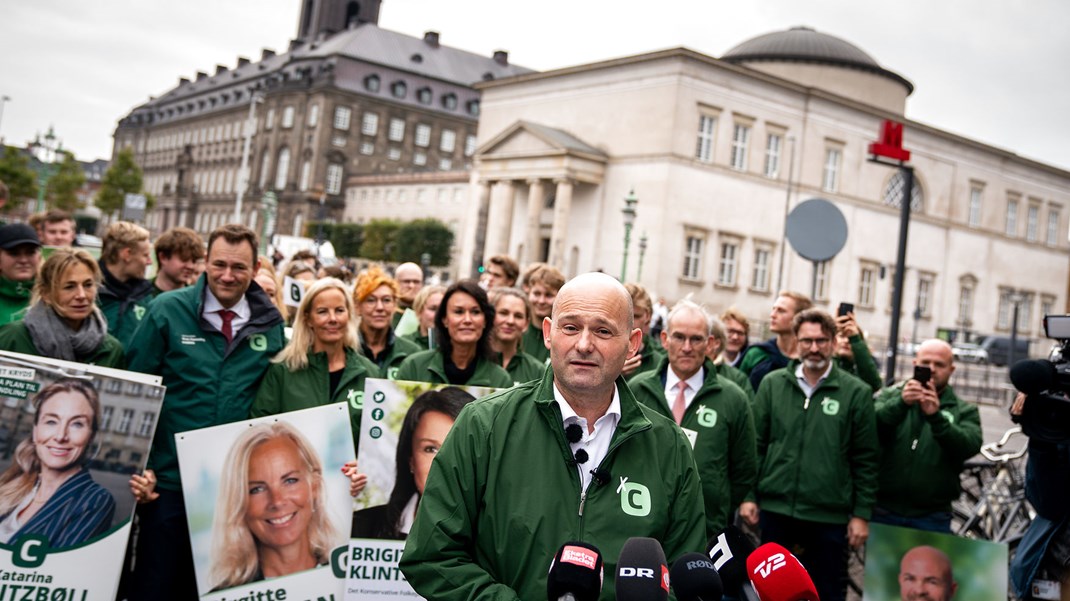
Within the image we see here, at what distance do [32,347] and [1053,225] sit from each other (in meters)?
78.8

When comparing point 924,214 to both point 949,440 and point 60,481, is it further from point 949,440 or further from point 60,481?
point 60,481

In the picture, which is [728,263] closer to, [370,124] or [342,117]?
[342,117]

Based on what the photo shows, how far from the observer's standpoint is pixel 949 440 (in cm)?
666

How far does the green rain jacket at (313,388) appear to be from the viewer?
5.57m

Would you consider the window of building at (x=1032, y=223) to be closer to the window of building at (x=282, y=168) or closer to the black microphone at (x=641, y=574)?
the window of building at (x=282, y=168)

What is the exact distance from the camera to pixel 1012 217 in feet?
223

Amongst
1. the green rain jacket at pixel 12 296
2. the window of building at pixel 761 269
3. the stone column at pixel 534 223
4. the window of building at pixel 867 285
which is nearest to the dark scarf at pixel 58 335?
the green rain jacket at pixel 12 296

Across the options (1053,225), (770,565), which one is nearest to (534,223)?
(1053,225)

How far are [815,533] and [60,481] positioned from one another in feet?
16.4

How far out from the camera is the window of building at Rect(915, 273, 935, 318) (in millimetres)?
61638

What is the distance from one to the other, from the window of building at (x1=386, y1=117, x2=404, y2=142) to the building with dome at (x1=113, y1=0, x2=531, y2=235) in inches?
4.4

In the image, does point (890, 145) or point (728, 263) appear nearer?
point (890, 145)

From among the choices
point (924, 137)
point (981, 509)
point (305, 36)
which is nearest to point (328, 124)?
point (305, 36)

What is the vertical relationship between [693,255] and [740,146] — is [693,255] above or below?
below
